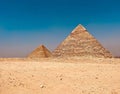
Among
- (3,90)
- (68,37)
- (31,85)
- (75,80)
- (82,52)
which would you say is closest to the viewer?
(3,90)

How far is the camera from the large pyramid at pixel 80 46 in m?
43.2

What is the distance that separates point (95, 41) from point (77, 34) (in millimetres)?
3733

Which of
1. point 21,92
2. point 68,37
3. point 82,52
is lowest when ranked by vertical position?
point 21,92

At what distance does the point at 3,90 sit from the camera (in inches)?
373

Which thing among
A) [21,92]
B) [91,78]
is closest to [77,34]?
[91,78]

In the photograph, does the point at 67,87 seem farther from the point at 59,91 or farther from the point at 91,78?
the point at 91,78

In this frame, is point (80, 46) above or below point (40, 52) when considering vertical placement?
below

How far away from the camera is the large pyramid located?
1702 inches

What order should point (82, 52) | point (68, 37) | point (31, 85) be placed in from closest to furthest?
point (31, 85), point (82, 52), point (68, 37)

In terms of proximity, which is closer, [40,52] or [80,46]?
[80,46]

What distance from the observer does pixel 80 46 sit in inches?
1774

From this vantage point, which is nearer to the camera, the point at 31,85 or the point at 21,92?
the point at 21,92

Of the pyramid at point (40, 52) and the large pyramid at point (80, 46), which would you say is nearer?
the large pyramid at point (80, 46)

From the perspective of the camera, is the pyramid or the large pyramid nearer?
the large pyramid
